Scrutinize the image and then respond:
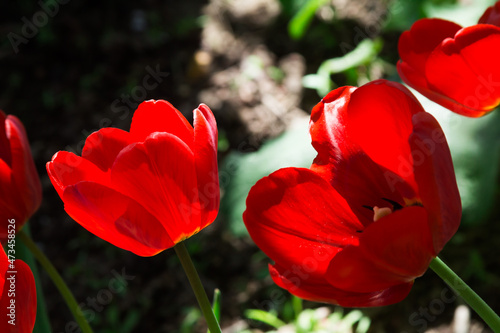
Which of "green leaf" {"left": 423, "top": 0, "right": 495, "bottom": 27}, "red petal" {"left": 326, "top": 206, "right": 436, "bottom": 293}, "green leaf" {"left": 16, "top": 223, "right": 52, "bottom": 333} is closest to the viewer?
"red petal" {"left": 326, "top": 206, "right": 436, "bottom": 293}

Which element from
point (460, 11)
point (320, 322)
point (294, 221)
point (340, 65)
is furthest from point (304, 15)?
point (294, 221)

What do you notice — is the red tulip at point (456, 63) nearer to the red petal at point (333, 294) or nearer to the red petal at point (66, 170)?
the red petal at point (333, 294)

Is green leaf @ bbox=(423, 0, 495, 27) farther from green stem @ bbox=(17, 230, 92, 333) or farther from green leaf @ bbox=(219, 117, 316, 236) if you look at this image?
green stem @ bbox=(17, 230, 92, 333)

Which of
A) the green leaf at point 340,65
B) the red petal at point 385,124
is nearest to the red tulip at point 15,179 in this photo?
the red petal at point 385,124

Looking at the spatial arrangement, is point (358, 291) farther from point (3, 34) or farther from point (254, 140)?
point (3, 34)

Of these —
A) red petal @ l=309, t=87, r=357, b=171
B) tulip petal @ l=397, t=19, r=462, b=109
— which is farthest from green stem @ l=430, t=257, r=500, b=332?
tulip petal @ l=397, t=19, r=462, b=109

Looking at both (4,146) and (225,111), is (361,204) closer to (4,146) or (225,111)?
(4,146)
